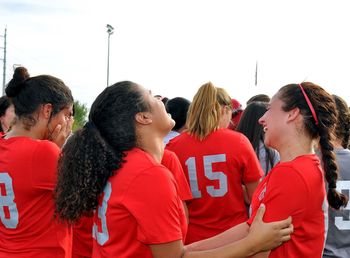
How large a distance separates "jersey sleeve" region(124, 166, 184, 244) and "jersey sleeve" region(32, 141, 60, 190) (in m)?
0.98

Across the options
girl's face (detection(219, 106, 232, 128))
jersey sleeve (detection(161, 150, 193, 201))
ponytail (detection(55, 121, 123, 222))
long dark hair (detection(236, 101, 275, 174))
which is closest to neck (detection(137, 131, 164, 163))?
ponytail (detection(55, 121, 123, 222))

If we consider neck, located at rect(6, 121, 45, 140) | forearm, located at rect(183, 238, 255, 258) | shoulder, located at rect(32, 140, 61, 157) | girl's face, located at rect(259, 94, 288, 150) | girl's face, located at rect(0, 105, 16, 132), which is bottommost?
girl's face, located at rect(0, 105, 16, 132)

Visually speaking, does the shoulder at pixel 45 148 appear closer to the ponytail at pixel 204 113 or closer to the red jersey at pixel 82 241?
the red jersey at pixel 82 241

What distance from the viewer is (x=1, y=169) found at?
10.1 feet

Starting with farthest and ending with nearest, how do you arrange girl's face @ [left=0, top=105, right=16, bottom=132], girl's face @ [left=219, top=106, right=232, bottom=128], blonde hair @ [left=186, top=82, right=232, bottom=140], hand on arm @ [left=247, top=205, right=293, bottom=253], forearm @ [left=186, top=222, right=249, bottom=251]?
girl's face @ [left=0, top=105, right=16, bottom=132] < girl's face @ [left=219, top=106, right=232, bottom=128] < blonde hair @ [left=186, top=82, right=232, bottom=140] < forearm @ [left=186, top=222, right=249, bottom=251] < hand on arm @ [left=247, top=205, right=293, bottom=253]

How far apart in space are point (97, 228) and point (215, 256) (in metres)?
0.63

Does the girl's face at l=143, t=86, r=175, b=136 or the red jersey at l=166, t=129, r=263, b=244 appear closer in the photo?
the girl's face at l=143, t=86, r=175, b=136

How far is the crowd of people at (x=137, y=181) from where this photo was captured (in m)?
2.28

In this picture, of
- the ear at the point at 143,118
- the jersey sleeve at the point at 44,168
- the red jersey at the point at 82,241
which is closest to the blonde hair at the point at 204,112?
the red jersey at the point at 82,241

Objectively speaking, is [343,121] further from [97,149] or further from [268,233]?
[97,149]

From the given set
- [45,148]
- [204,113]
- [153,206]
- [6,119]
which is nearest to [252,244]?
[153,206]

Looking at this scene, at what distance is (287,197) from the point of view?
2307 mm

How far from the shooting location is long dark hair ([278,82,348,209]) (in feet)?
8.45

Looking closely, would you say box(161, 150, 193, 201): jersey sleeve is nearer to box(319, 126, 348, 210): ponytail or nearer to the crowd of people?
the crowd of people
